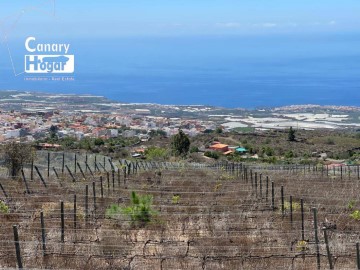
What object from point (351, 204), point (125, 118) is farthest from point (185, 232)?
point (125, 118)

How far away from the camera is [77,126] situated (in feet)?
147

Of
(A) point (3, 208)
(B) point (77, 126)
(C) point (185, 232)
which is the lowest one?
(B) point (77, 126)

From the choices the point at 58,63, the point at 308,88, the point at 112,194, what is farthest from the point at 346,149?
the point at 308,88

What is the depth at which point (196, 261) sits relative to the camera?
7016 millimetres

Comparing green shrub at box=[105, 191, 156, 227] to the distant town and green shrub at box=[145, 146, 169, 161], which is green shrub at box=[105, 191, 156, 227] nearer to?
green shrub at box=[145, 146, 169, 161]

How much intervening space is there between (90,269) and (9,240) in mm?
1624

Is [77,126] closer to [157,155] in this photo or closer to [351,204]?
[157,155]

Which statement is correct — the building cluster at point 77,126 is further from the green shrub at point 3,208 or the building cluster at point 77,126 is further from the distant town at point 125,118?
the green shrub at point 3,208

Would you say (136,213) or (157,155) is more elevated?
(136,213)

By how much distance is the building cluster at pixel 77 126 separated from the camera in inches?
1547

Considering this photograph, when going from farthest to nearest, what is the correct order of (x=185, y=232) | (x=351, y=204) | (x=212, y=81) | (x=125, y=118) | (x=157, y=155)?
(x=212, y=81)
(x=125, y=118)
(x=157, y=155)
(x=351, y=204)
(x=185, y=232)

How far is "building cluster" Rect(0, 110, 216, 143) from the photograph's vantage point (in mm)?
39281

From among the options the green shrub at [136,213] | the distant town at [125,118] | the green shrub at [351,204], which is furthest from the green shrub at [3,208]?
the distant town at [125,118]

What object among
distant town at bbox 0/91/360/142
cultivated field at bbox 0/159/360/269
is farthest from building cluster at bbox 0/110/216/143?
cultivated field at bbox 0/159/360/269
